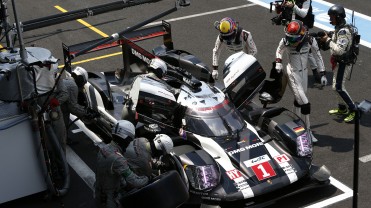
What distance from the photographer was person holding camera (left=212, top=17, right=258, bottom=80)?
12.7 m

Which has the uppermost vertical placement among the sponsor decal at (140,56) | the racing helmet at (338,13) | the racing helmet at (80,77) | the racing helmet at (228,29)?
the racing helmet at (338,13)

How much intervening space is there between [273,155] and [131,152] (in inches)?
92.4

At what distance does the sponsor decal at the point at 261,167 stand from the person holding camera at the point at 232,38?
3.13 metres

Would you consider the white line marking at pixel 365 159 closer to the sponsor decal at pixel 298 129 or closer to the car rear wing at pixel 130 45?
the sponsor decal at pixel 298 129

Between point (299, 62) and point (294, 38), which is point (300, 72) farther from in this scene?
point (294, 38)

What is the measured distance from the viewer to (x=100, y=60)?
16.2 meters

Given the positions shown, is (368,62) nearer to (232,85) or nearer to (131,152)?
(232,85)

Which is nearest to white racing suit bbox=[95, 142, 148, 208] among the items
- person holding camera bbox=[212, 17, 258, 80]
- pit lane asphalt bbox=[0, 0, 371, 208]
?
pit lane asphalt bbox=[0, 0, 371, 208]

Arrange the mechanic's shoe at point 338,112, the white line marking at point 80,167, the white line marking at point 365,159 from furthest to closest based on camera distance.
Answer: the mechanic's shoe at point 338,112, the white line marking at point 365,159, the white line marking at point 80,167

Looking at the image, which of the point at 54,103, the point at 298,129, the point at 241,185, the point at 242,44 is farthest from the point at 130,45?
the point at 241,185

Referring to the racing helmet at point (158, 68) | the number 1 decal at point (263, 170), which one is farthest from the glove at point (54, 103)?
the number 1 decal at point (263, 170)

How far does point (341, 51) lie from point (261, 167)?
356 centimetres

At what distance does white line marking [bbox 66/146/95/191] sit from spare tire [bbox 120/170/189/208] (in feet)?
8.24

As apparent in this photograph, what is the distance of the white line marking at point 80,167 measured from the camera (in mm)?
11008
